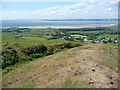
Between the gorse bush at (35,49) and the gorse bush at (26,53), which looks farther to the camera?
the gorse bush at (35,49)

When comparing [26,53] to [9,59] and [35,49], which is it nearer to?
[35,49]

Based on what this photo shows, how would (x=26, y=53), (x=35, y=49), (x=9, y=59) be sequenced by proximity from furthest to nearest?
1. (x=35, y=49)
2. (x=26, y=53)
3. (x=9, y=59)

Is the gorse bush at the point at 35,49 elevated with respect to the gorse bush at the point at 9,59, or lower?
elevated

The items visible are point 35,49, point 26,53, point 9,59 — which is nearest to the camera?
point 9,59

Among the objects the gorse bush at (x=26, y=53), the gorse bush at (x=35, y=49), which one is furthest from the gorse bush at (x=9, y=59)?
the gorse bush at (x=35, y=49)

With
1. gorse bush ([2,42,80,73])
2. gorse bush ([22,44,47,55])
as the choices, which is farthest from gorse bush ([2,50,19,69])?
gorse bush ([22,44,47,55])

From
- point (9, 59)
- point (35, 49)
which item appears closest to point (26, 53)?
point (35, 49)

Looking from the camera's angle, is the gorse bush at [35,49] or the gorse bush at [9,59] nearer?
the gorse bush at [9,59]

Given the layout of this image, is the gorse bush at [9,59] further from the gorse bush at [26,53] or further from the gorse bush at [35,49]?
the gorse bush at [35,49]

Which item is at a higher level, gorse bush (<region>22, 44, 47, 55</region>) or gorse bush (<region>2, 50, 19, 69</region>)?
gorse bush (<region>22, 44, 47, 55</region>)

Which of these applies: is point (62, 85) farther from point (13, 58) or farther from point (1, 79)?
point (13, 58)

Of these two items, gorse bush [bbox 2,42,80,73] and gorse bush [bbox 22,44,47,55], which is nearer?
gorse bush [bbox 2,42,80,73]

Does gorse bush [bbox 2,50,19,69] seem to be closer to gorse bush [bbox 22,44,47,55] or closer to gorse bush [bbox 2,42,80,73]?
gorse bush [bbox 2,42,80,73]
